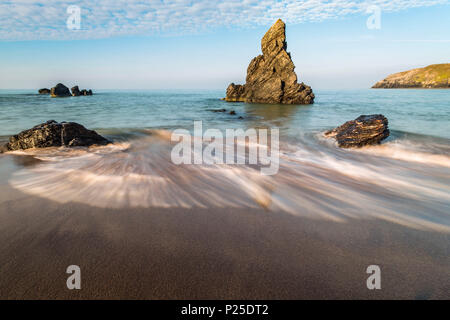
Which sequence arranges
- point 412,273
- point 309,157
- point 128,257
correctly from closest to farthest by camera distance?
1. point 412,273
2. point 128,257
3. point 309,157

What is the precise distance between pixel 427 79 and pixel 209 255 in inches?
5794

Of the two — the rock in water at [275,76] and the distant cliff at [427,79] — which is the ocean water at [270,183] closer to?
the rock in water at [275,76]

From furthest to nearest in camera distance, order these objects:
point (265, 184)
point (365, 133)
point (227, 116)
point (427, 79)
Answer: point (427, 79) → point (227, 116) → point (365, 133) → point (265, 184)

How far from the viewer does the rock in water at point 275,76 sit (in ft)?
124

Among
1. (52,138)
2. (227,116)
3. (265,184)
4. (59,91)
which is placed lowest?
(265,184)

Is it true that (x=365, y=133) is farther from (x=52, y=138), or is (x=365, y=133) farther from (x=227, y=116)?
(x=227, y=116)

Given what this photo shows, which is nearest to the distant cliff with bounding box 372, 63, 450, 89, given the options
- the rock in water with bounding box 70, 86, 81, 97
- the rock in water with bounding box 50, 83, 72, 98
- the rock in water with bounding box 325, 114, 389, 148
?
the rock in water with bounding box 325, 114, 389, 148

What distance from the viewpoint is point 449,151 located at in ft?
23.1

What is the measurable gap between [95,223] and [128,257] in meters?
0.91

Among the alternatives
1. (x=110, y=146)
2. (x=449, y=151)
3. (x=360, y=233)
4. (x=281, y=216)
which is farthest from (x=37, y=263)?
(x=449, y=151)

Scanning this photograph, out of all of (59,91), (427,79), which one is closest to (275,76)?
(59,91)

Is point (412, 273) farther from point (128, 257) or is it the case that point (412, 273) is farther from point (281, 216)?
point (128, 257)

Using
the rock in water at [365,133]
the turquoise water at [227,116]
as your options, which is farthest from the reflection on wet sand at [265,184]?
the turquoise water at [227,116]

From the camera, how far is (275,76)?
131 feet
